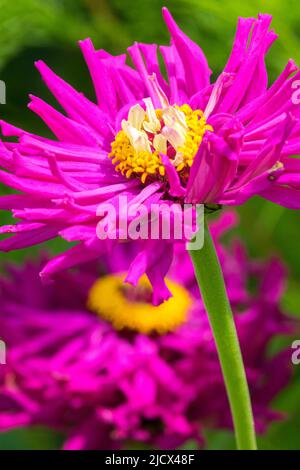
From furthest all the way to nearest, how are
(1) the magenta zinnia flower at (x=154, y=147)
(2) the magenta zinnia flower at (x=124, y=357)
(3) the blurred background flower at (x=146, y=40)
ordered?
(3) the blurred background flower at (x=146, y=40) < (2) the magenta zinnia flower at (x=124, y=357) < (1) the magenta zinnia flower at (x=154, y=147)

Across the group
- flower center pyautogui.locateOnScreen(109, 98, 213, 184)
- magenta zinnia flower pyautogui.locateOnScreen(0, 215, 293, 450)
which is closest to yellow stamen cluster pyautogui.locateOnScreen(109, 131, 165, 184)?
flower center pyautogui.locateOnScreen(109, 98, 213, 184)

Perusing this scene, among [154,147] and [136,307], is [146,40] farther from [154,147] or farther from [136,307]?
[154,147]

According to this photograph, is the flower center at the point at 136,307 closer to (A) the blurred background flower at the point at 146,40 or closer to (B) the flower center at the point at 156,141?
(A) the blurred background flower at the point at 146,40

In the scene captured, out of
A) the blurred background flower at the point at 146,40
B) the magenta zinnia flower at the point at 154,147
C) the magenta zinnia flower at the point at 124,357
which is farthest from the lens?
the blurred background flower at the point at 146,40

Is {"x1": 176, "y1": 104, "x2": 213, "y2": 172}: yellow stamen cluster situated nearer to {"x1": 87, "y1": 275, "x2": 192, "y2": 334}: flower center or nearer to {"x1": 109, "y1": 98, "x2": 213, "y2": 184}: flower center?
{"x1": 109, "y1": 98, "x2": 213, "y2": 184}: flower center

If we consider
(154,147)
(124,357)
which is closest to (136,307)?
(124,357)

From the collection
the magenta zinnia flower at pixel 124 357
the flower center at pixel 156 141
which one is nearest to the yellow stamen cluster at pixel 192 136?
the flower center at pixel 156 141

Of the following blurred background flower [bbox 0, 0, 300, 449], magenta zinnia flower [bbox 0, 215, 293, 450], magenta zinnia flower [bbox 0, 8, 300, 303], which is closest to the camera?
magenta zinnia flower [bbox 0, 8, 300, 303]
